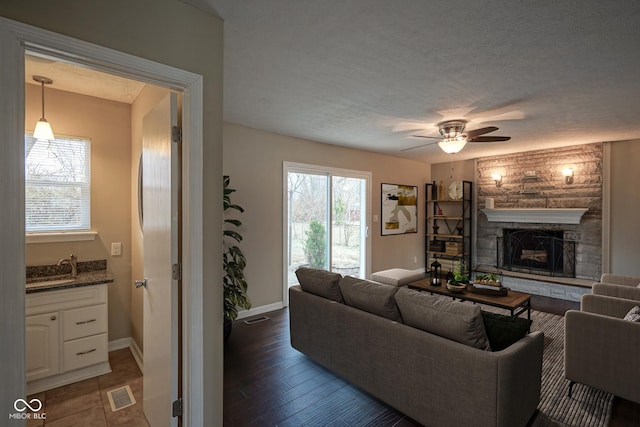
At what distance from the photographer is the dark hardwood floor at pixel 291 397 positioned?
6.95 feet

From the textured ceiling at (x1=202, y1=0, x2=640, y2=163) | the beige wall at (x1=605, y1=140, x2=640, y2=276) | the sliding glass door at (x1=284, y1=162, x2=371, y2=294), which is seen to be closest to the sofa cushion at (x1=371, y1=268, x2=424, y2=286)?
the sliding glass door at (x1=284, y1=162, x2=371, y2=294)

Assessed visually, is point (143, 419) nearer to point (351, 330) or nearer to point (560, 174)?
point (351, 330)

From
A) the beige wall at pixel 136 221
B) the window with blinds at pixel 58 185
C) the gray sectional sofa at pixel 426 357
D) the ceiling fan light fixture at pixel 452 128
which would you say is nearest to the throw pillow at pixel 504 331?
the gray sectional sofa at pixel 426 357

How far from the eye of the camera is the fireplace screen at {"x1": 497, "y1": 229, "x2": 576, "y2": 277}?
5.26 metres

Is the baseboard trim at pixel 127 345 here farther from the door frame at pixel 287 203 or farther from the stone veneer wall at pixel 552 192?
the stone veneer wall at pixel 552 192

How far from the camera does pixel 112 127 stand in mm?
3109

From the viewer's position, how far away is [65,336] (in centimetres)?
254

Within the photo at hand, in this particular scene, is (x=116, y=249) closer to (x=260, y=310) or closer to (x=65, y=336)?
(x=65, y=336)

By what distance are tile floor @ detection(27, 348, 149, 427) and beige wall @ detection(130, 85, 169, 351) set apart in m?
0.31

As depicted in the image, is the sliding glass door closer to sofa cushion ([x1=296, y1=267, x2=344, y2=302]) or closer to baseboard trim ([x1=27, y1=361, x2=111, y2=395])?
sofa cushion ([x1=296, y1=267, x2=344, y2=302])

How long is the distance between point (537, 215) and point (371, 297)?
15.5 ft

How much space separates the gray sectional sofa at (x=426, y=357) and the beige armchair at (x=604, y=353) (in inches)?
19.2

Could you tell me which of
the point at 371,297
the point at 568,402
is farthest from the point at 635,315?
the point at 371,297

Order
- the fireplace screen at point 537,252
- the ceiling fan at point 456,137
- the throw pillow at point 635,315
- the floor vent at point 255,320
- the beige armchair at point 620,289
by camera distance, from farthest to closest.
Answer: the fireplace screen at point 537,252, the floor vent at point 255,320, the ceiling fan at point 456,137, the beige armchair at point 620,289, the throw pillow at point 635,315
